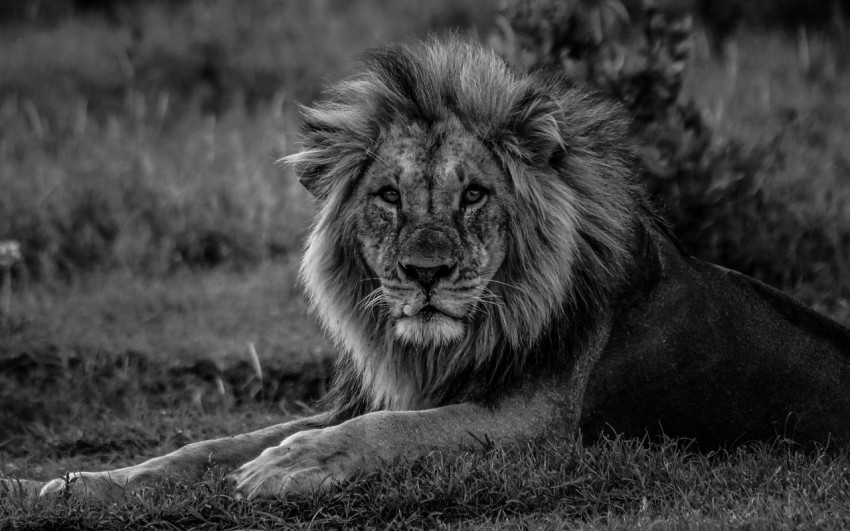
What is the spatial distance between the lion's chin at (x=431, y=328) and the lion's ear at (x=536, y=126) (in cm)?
68

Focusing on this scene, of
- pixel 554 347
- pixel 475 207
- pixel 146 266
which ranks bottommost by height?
pixel 146 266

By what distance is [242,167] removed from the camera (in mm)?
9148

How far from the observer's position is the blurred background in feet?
21.0

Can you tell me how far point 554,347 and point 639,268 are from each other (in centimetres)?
47

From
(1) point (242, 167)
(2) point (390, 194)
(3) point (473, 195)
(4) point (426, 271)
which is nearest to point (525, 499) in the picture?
(4) point (426, 271)

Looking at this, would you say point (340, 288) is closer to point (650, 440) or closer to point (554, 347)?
point (554, 347)

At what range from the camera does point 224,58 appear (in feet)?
38.3

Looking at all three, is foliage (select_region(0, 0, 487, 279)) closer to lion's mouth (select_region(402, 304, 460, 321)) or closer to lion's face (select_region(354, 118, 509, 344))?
lion's face (select_region(354, 118, 509, 344))

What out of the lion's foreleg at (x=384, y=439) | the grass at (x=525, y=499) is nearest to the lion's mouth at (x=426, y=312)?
the lion's foreleg at (x=384, y=439)

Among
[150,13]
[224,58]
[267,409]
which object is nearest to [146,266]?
[267,409]

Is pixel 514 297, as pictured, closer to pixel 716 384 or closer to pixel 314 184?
pixel 716 384

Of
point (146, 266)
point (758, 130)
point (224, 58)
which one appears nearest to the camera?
point (146, 266)

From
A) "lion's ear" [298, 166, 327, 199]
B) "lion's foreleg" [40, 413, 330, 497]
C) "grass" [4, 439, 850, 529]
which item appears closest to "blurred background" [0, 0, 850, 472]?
"lion's ear" [298, 166, 327, 199]

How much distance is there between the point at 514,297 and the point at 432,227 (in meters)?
0.42
